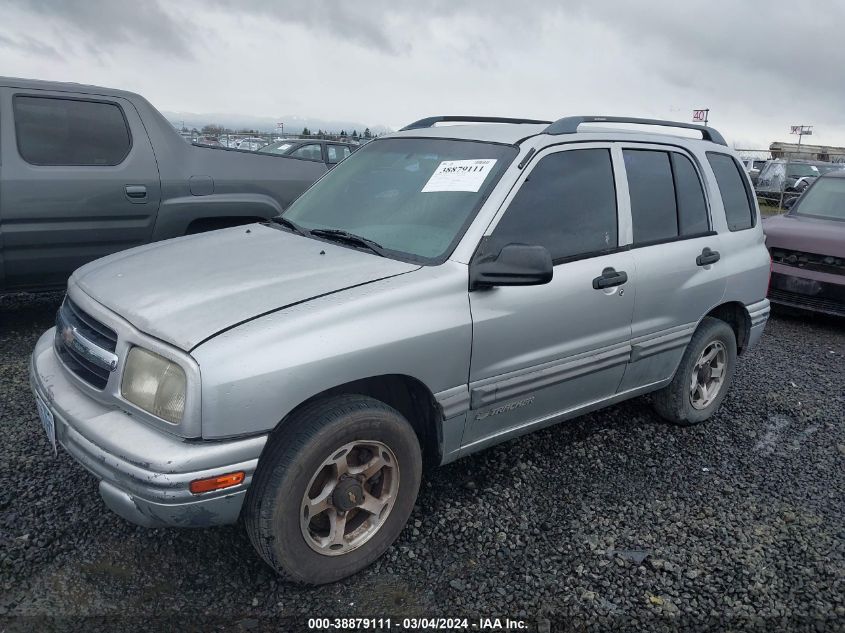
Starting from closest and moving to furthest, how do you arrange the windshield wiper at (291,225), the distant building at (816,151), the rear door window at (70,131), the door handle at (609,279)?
the door handle at (609,279), the windshield wiper at (291,225), the rear door window at (70,131), the distant building at (816,151)

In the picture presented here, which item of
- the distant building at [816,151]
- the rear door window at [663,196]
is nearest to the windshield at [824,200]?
the rear door window at [663,196]

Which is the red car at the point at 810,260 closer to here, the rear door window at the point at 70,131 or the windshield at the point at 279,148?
the rear door window at the point at 70,131

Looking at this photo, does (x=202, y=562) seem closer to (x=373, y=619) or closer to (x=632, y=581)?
(x=373, y=619)

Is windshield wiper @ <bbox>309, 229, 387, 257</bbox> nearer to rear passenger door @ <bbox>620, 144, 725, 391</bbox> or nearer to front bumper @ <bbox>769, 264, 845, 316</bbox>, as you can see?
rear passenger door @ <bbox>620, 144, 725, 391</bbox>

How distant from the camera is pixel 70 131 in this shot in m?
5.11

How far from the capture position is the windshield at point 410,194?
297cm

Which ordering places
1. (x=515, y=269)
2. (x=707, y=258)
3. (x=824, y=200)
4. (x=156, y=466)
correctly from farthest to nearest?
1. (x=824, y=200)
2. (x=707, y=258)
3. (x=515, y=269)
4. (x=156, y=466)

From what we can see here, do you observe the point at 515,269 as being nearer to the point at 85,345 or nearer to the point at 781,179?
the point at 85,345

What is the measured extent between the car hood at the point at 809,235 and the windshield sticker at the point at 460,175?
4890 mm

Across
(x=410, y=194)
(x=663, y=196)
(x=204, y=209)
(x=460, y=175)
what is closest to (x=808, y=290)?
(x=663, y=196)

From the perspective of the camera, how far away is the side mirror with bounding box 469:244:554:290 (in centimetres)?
270

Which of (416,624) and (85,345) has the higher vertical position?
(85,345)

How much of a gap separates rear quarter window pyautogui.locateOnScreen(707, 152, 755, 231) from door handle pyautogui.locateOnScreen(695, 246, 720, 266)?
373 millimetres

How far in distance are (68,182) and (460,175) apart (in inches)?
131
